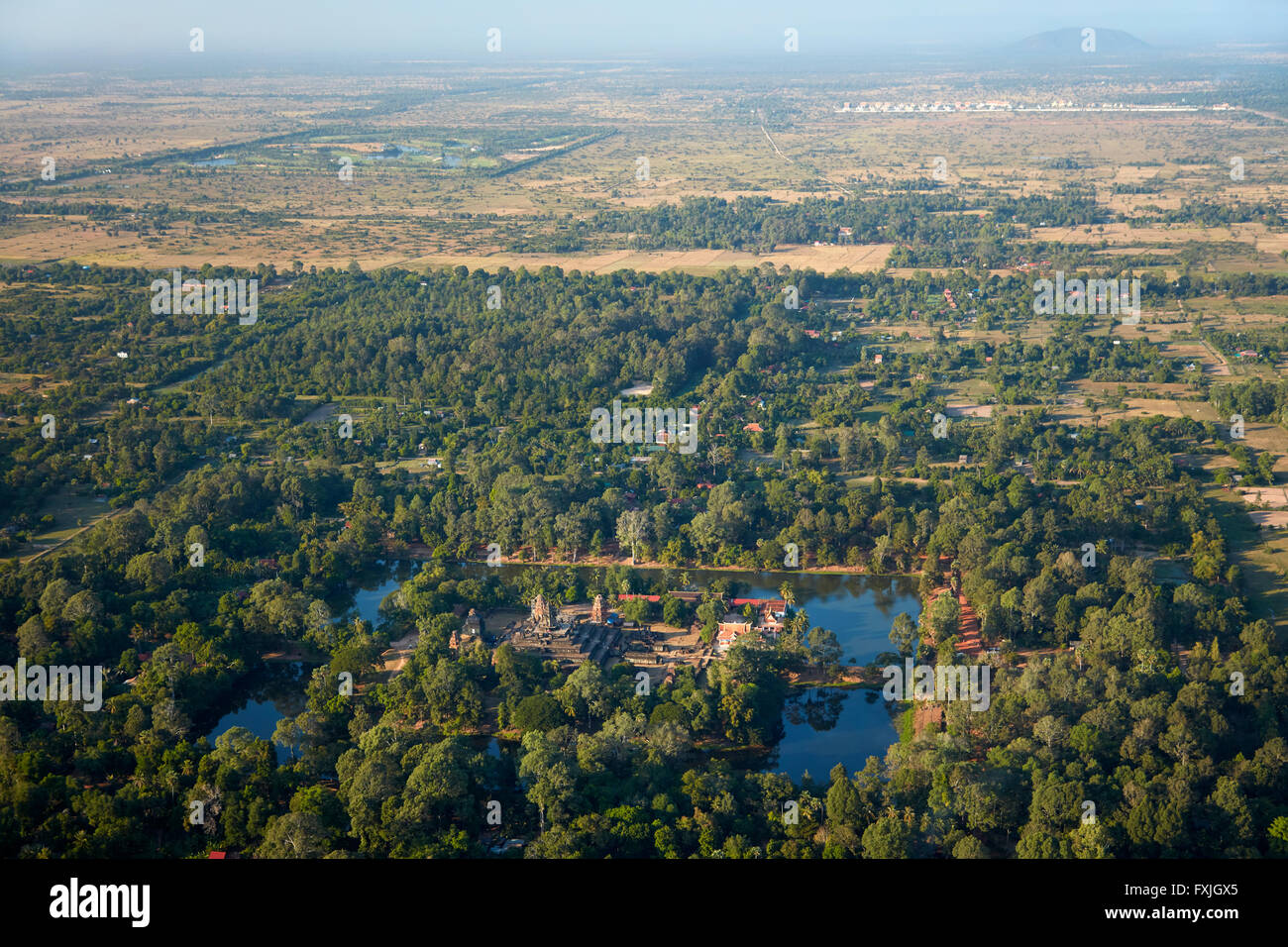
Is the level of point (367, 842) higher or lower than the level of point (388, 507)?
lower

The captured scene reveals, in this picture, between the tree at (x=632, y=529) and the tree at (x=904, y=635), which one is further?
the tree at (x=632, y=529)

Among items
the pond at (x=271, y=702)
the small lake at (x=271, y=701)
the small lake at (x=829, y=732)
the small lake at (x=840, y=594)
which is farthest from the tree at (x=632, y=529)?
the small lake at (x=271, y=701)

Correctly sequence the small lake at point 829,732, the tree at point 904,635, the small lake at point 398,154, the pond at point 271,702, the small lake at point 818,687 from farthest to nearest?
the small lake at point 398,154
the tree at point 904,635
the pond at point 271,702
the small lake at point 818,687
the small lake at point 829,732

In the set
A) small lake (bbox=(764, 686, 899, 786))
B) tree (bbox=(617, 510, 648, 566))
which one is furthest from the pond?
tree (bbox=(617, 510, 648, 566))

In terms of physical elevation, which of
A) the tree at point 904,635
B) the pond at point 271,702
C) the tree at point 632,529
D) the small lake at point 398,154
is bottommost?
the pond at point 271,702

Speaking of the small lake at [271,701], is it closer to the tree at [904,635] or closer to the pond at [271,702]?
the pond at [271,702]

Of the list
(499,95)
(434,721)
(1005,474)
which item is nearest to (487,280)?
(1005,474)

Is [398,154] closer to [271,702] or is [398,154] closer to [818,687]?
[271,702]

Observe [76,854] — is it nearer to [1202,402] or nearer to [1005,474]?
[1005,474]

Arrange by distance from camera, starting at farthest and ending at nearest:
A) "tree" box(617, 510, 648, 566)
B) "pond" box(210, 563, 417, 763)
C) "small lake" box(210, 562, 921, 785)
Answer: "tree" box(617, 510, 648, 566) < "pond" box(210, 563, 417, 763) < "small lake" box(210, 562, 921, 785)

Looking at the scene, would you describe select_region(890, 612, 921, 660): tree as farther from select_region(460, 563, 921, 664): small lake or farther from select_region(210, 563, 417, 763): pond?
select_region(210, 563, 417, 763): pond

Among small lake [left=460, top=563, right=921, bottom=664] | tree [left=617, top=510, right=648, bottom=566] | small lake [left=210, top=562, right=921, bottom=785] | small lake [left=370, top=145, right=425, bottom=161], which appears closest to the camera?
small lake [left=210, top=562, right=921, bottom=785]
